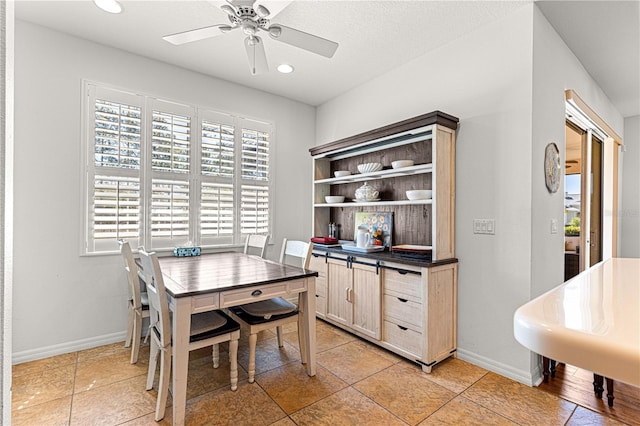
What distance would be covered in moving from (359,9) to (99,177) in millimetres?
2766

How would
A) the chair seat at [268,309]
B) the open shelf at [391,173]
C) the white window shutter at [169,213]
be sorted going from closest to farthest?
the chair seat at [268,309] → the open shelf at [391,173] → the white window shutter at [169,213]

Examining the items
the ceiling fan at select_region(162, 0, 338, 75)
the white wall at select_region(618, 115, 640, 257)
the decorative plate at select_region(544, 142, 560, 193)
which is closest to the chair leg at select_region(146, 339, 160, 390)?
the ceiling fan at select_region(162, 0, 338, 75)

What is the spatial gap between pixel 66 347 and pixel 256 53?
3.05 m

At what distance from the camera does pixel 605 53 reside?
3.10 m

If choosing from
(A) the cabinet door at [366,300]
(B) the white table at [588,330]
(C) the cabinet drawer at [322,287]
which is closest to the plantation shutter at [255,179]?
(C) the cabinet drawer at [322,287]

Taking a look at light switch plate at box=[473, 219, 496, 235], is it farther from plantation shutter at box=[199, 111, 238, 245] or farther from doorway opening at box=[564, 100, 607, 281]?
plantation shutter at box=[199, 111, 238, 245]

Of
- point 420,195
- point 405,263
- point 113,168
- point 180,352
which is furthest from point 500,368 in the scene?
point 113,168

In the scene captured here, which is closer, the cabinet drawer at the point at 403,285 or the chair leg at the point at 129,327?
the cabinet drawer at the point at 403,285

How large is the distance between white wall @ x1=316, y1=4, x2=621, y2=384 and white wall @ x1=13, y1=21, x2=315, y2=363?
314 centimetres

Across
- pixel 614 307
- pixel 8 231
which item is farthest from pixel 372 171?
pixel 8 231

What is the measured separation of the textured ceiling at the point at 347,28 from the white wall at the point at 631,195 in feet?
6.67

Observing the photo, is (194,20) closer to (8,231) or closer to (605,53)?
(8,231)

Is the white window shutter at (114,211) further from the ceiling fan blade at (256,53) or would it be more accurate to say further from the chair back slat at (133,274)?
the ceiling fan blade at (256,53)

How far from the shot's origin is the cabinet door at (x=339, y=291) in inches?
129
